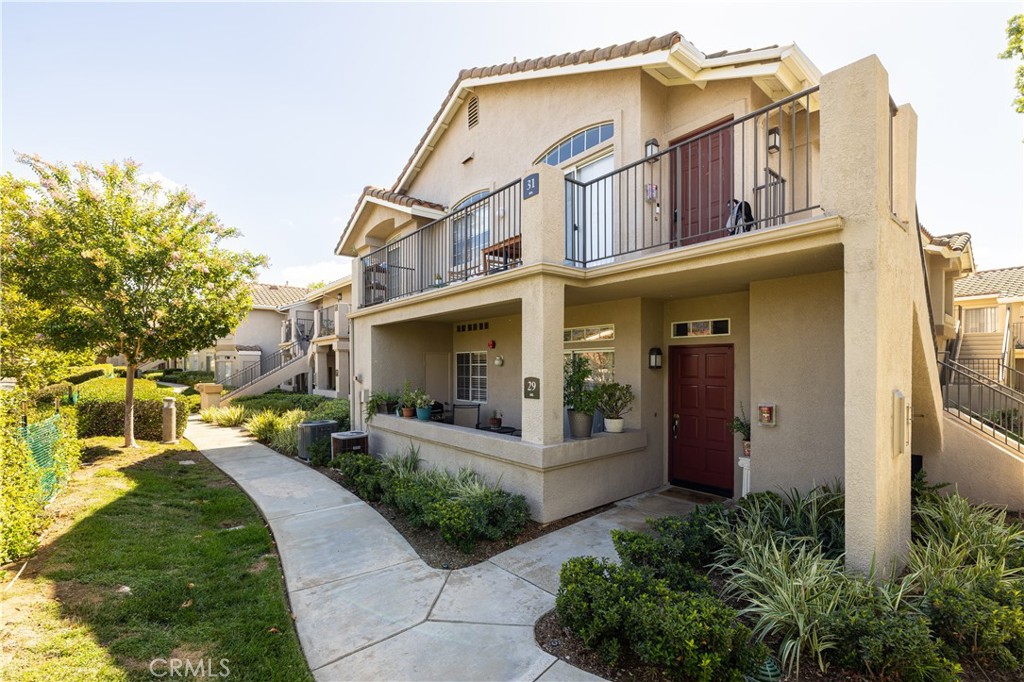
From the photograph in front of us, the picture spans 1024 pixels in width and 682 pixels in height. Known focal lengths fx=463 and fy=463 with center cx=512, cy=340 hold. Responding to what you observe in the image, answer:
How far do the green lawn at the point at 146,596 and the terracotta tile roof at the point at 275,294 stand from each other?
26.9 m

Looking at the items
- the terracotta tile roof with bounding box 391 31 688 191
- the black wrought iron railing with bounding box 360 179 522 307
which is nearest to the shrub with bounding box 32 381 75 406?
the black wrought iron railing with bounding box 360 179 522 307

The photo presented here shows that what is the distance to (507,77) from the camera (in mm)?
10180

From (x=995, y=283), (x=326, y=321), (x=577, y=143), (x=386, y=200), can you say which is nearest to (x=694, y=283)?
(x=577, y=143)

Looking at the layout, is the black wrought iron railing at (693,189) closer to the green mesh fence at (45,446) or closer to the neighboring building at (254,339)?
the green mesh fence at (45,446)

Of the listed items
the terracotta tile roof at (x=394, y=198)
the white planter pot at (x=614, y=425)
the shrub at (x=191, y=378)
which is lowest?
the shrub at (x=191, y=378)

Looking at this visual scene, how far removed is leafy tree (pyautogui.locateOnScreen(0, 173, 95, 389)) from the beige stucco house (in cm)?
630

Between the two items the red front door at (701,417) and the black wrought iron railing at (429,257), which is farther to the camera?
the black wrought iron railing at (429,257)

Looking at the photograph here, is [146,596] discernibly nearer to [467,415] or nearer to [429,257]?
[467,415]

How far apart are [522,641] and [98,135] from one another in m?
12.7

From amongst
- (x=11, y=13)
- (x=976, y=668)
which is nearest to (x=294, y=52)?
(x=11, y=13)

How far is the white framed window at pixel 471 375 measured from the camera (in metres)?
11.9

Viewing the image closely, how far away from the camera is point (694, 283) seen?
6629 mm

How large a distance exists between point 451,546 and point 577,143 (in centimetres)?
773

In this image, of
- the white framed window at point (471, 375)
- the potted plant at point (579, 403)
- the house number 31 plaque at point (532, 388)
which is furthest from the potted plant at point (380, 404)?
the house number 31 plaque at point (532, 388)
